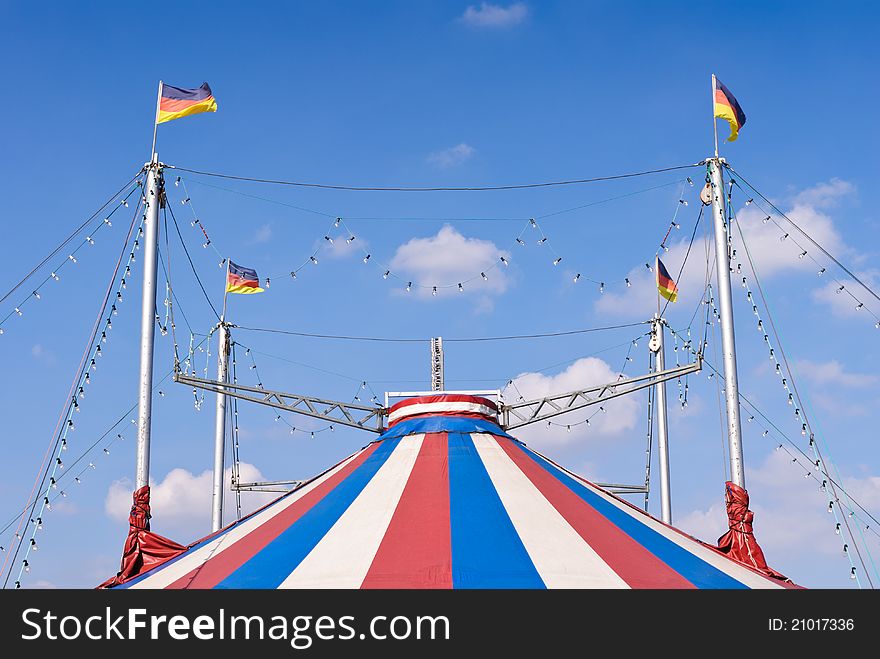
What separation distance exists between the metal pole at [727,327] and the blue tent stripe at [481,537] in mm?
2862

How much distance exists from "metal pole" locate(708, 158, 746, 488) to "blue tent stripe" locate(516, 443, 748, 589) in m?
1.50

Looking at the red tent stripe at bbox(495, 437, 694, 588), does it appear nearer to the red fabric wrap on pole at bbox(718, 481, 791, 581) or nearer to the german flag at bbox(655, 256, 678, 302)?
the red fabric wrap on pole at bbox(718, 481, 791, 581)

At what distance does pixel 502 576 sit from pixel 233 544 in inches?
124

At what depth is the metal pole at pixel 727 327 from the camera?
1123cm

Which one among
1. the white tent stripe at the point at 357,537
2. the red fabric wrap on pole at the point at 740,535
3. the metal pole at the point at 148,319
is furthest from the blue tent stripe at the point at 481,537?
the metal pole at the point at 148,319

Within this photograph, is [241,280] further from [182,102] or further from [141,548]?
[141,548]

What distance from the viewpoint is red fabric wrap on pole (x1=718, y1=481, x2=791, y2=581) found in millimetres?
10656

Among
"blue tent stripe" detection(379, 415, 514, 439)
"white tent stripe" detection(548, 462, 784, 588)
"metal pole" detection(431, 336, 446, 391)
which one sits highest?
"metal pole" detection(431, 336, 446, 391)

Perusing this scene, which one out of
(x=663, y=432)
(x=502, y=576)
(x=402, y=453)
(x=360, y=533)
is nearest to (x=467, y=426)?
(x=402, y=453)

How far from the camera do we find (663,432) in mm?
17656

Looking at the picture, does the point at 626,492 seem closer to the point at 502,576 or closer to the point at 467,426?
the point at 467,426

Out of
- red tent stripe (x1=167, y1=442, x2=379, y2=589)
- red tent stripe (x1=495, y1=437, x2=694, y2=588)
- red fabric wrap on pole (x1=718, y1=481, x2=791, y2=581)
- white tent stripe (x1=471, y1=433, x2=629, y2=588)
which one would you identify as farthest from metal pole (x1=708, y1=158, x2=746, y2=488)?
red tent stripe (x1=167, y1=442, x2=379, y2=589)

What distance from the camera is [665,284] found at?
17516 mm

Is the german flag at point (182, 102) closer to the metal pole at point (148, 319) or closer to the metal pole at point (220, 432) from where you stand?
the metal pole at point (148, 319)
